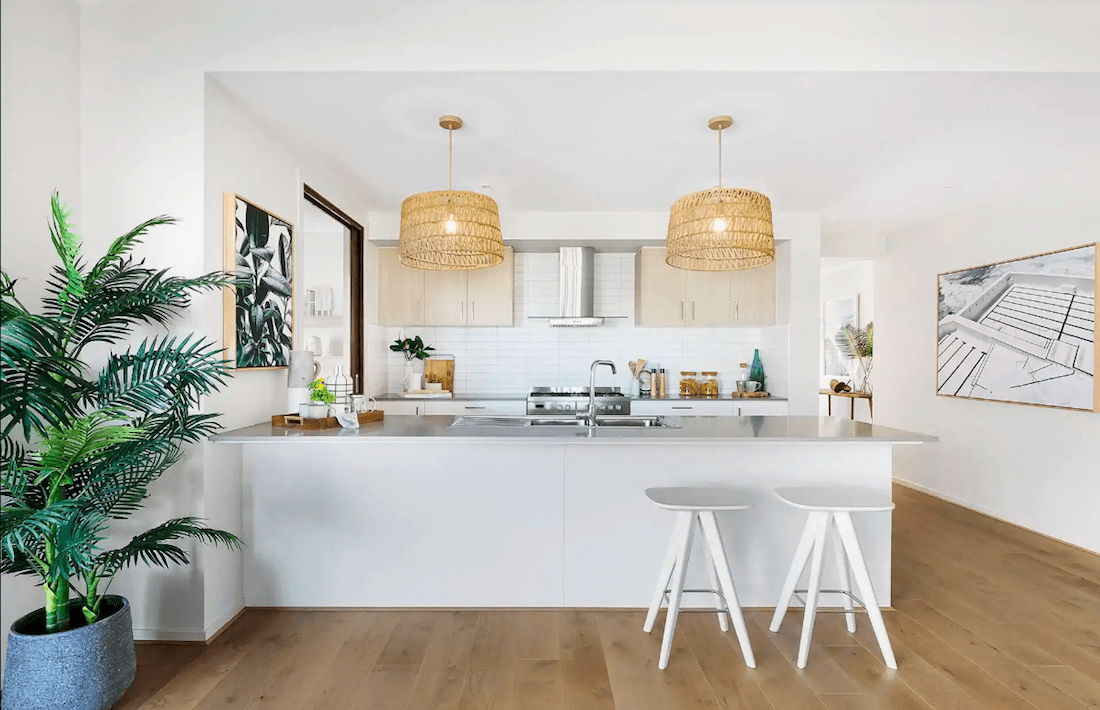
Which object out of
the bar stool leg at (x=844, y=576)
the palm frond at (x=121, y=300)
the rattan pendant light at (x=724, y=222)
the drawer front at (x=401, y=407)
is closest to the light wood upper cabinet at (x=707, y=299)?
the rattan pendant light at (x=724, y=222)

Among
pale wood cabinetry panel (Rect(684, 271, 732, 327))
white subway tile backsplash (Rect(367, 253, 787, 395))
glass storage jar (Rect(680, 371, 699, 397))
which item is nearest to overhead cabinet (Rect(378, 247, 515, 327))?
white subway tile backsplash (Rect(367, 253, 787, 395))

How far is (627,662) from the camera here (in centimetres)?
233

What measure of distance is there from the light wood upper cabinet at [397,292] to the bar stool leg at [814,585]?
351cm

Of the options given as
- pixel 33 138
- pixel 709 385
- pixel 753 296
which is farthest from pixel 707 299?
pixel 33 138

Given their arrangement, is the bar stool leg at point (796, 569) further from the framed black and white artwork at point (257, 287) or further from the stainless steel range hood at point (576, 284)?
the stainless steel range hood at point (576, 284)

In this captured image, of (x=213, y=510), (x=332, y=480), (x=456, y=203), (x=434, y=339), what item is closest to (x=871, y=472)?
(x=456, y=203)

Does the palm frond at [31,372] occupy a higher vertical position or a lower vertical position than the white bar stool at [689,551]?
higher

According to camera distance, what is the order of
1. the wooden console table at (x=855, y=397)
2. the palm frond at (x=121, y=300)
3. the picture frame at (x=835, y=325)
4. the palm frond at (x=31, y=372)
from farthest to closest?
the picture frame at (x=835, y=325)
the wooden console table at (x=855, y=397)
the palm frond at (x=121, y=300)
the palm frond at (x=31, y=372)

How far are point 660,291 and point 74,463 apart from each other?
4.00m

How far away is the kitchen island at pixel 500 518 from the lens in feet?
9.14

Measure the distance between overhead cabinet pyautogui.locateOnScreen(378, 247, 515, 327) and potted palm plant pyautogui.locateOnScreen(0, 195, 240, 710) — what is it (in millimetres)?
2776

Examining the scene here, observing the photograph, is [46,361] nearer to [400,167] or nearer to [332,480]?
[332,480]

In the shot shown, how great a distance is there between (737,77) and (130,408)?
2.58 meters

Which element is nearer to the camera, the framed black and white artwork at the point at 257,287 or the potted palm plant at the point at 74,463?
the potted palm plant at the point at 74,463
